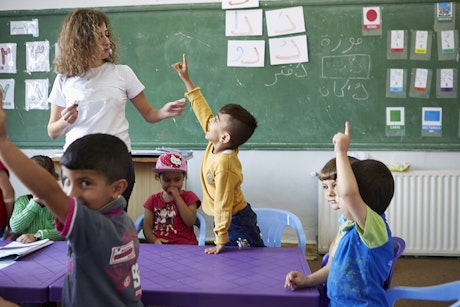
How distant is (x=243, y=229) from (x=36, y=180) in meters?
1.14

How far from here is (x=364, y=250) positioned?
4.07 feet

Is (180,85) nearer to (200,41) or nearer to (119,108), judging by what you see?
(200,41)

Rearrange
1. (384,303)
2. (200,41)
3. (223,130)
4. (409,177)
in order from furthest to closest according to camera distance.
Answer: (200,41) < (409,177) < (223,130) < (384,303)

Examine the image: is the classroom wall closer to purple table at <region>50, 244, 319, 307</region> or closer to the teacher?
the teacher

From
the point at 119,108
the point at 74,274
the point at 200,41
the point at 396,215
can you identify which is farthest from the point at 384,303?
the point at 200,41

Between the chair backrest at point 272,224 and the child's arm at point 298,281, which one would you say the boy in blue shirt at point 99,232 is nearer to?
the child's arm at point 298,281

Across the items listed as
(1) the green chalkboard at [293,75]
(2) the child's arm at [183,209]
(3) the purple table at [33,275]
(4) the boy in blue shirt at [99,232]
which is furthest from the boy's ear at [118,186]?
(1) the green chalkboard at [293,75]

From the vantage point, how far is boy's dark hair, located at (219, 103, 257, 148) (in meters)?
1.87

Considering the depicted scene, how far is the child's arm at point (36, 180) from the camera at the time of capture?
2.93 feet

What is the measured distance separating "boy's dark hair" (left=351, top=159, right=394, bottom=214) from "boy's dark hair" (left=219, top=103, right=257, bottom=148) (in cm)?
69

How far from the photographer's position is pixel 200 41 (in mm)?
3830

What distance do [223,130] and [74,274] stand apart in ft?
3.24

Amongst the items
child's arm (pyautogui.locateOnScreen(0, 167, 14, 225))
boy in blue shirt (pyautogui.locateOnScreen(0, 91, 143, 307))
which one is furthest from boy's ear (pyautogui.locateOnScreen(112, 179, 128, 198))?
child's arm (pyautogui.locateOnScreen(0, 167, 14, 225))

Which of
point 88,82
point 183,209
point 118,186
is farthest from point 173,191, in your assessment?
point 118,186
